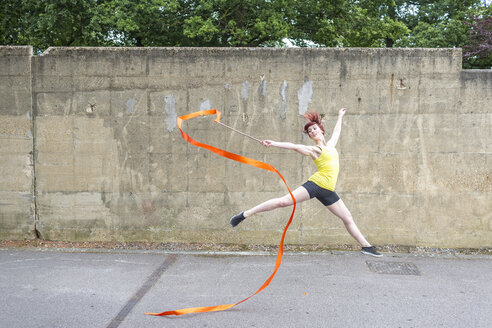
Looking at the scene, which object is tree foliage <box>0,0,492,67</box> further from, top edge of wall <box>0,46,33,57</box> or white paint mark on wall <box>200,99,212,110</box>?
white paint mark on wall <box>200,99,212,110</box>

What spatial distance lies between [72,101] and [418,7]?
22097 millimetres

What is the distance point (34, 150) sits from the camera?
7.25 meters

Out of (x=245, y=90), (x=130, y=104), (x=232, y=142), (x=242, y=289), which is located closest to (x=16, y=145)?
(x=130, y=104)

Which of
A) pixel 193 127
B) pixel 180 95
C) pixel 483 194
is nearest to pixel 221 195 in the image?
pixel 193 127

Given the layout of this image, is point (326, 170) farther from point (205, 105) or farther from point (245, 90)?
point (205, 105)

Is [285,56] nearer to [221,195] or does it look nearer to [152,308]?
[221,195]

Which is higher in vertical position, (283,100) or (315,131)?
(283,100)

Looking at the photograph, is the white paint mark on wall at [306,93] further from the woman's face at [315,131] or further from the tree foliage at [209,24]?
the tree foliage at [209,24]

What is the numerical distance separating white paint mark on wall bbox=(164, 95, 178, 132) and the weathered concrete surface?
2264mm

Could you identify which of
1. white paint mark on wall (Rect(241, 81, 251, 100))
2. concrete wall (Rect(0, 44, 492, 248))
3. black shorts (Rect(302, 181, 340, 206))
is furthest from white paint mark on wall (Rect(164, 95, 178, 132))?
black shorts (Rect(302, 181, 340, 206))

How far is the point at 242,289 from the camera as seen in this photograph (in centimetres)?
534

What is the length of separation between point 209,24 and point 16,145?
27.9ft

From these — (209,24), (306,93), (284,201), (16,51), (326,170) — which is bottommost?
(284,201)

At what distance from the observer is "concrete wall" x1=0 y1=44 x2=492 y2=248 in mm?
6984
